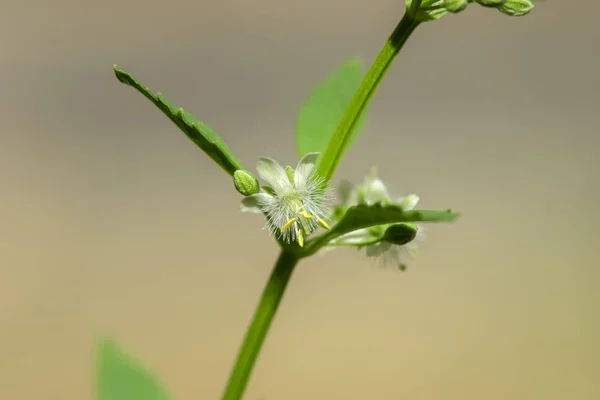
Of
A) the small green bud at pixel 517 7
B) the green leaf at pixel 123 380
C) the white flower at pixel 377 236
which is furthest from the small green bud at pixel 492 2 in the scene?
the green leaf at pixel 123 380

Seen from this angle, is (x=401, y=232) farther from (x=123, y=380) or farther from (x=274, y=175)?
(x=123, y=380)

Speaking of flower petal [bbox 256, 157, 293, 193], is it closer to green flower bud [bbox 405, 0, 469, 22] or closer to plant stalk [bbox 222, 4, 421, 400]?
plant stalk [bbox 222, 4, 421, 400]

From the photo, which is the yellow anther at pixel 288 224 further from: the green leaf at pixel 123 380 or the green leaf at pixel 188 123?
the green leaf at pixel 123 380

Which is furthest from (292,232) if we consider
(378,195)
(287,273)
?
(378,195)

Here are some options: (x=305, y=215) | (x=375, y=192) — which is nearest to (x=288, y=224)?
(x=305, y=215)

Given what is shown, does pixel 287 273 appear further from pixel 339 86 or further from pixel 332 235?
pixel 339 86
